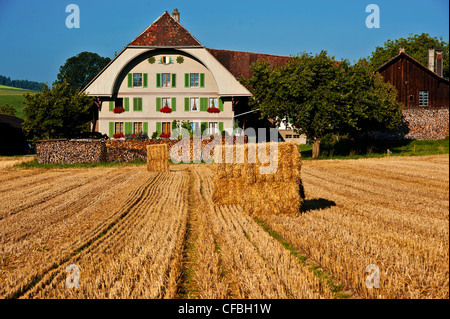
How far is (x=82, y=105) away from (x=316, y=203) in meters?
31.8

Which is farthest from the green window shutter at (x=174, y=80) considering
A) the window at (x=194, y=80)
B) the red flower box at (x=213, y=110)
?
the red flower box at (x=213, y=110)

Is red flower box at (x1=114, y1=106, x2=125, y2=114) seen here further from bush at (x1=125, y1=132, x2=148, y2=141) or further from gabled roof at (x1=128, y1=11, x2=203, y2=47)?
gabled roof at (x1=128, y1=11, x2=203, y2=47)

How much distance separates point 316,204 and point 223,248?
18.3 feet

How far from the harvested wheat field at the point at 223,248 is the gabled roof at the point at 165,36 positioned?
28432mm

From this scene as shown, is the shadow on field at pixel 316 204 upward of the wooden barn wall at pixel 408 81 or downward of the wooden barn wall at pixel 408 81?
downward

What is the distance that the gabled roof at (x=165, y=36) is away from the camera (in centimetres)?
4003

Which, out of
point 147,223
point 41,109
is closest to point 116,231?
point 147,223

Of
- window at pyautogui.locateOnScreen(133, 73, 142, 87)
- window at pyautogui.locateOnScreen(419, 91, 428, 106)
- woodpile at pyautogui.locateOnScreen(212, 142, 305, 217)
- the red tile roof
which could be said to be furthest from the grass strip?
window at pyautogui.locateOnScreen(419, 91, 428, 106)

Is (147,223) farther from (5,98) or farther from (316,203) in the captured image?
(5,98)

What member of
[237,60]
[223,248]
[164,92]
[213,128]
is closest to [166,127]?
[164,92]

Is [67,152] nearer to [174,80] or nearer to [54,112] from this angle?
[54,112]

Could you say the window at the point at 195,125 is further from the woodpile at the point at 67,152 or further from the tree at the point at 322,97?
the woodpile at the point at 67,152

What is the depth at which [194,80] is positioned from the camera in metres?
41.4

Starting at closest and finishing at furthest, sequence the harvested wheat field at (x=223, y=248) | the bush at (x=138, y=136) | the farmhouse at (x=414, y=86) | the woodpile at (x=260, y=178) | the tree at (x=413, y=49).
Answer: the harvested wheat field at (x=223, y=248) → the woodpile at (x=260, y=178) → the bush at (x=138, y=136) → the farmhouse at (x=414, y=86) → the tree at (x=413, y=49)
